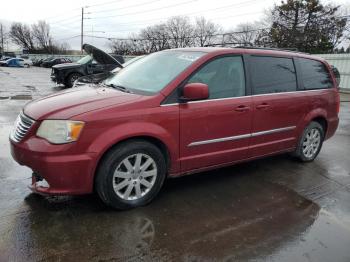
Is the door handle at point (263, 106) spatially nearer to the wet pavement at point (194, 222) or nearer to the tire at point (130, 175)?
the wet pavement at point (194, 222)

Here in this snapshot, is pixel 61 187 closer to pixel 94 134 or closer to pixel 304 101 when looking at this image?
pixel 94 134

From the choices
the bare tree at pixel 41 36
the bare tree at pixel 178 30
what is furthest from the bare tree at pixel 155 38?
the bare tree at pixel 41 36

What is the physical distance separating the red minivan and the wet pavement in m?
0.30

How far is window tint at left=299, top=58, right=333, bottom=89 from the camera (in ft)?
17.9

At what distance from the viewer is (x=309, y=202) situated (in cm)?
424

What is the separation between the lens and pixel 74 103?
3639mm

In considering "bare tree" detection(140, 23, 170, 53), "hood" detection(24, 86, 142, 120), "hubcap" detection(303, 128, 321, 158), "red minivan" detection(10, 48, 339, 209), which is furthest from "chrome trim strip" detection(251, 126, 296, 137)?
"bare tree" detection(140, 23, 170, 53)

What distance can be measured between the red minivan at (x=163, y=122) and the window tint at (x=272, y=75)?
0.01 metres

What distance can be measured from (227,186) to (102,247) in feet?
6.57

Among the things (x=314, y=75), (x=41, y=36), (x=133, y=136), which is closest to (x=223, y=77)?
(x=133, y=136)

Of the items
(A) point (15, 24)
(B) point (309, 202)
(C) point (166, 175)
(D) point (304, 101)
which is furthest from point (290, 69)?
(A) point (15, 24)

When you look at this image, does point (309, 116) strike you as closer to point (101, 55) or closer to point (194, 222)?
point (194, 222)

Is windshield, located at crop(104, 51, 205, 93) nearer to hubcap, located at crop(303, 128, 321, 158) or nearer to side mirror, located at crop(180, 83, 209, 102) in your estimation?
side mirror, located at crop(180, 83, 209, 102)

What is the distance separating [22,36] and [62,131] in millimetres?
97093
